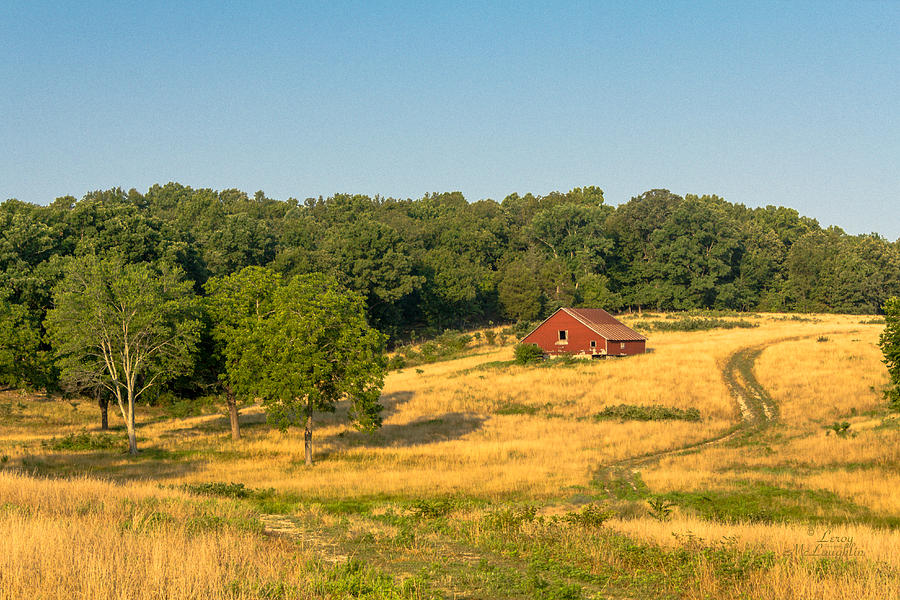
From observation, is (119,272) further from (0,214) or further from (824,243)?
(824,243)

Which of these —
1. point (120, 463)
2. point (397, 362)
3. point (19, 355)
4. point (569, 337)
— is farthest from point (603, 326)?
point (19, 355)

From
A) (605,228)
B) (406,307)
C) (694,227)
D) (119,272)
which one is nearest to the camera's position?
(119,272)

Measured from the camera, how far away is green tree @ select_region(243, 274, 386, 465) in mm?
37125

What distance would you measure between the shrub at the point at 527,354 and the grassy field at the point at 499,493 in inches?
308

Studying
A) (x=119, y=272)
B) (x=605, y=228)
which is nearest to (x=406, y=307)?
(x=605, y=228)

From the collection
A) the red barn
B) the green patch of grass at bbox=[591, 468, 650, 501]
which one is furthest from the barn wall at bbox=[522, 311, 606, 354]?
the green patch of grass at bbox=[591, 468, 650, 501]

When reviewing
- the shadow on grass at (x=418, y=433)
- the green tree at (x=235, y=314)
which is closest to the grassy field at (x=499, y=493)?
the shadow on grass at (x=418, y=433)

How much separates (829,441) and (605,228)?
11827 centimetres

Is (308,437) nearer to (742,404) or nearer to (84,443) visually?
(84,443)

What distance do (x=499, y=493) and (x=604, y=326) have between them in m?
56.4

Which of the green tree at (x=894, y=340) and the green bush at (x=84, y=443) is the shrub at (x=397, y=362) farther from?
the green tree at (x=894, y=340)

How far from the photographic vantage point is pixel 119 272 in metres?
42.6

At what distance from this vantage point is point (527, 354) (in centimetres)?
7519

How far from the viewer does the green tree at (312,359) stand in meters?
37.1
